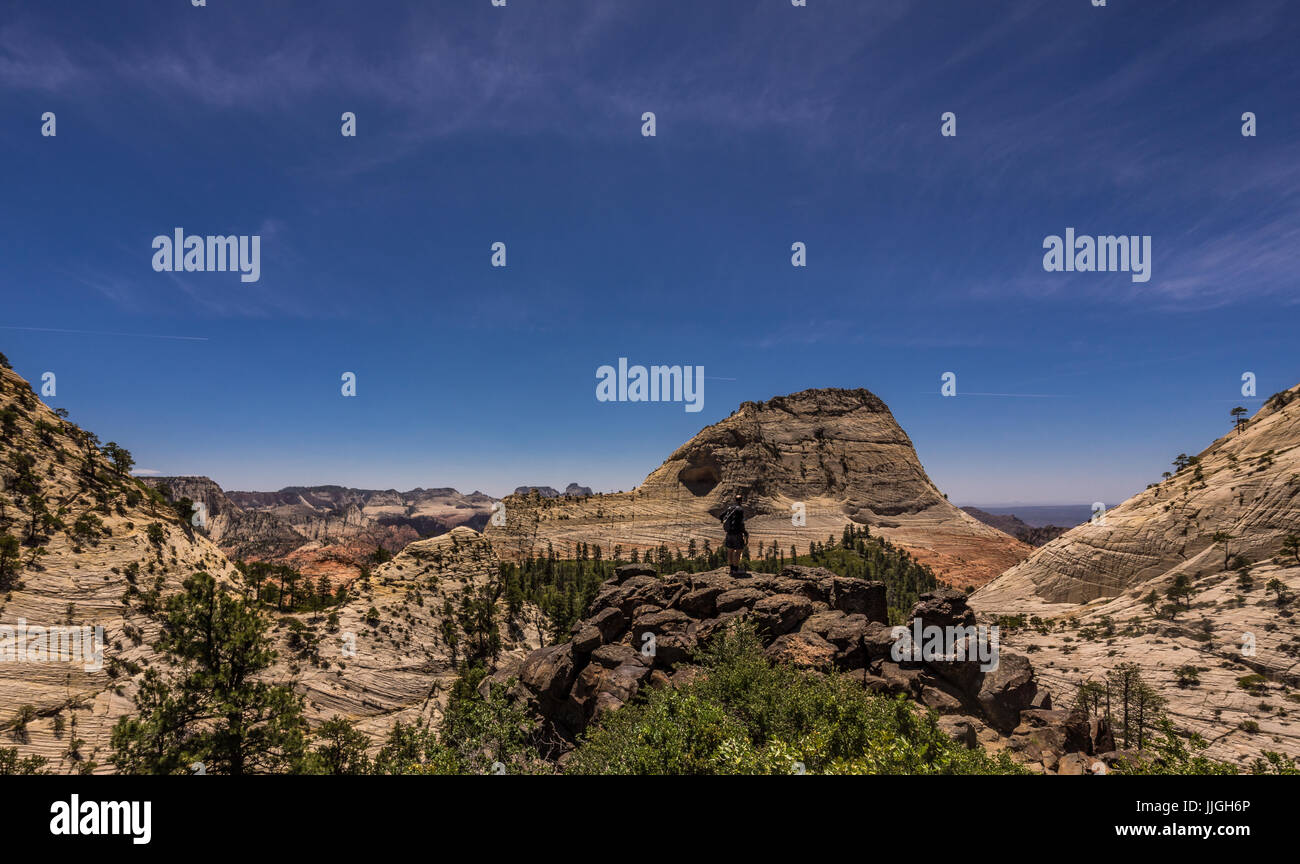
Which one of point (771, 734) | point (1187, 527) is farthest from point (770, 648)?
point (1187, 527)

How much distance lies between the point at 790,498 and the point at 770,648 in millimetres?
96384

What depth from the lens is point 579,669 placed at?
27.0m

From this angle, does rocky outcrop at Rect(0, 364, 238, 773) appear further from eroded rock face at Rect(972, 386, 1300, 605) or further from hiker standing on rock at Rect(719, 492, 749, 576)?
eroded rock face at Rect(972, 386, 1300, 605)

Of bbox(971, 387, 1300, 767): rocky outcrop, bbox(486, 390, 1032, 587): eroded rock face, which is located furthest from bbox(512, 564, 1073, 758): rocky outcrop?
bbox(486, 390, 1032, 587): eroded rock face

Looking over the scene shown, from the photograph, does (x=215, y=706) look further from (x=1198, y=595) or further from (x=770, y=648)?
(x=1198, y=595)

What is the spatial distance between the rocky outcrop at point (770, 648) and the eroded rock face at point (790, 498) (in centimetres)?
5968

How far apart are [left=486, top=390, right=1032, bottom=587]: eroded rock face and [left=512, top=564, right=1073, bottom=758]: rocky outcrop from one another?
5968cm

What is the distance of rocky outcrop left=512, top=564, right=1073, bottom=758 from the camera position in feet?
71.5

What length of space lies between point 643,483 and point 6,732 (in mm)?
95818

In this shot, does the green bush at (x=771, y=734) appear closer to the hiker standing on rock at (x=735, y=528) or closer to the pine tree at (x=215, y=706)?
the hiker standing on rock at (x=735, y=528)

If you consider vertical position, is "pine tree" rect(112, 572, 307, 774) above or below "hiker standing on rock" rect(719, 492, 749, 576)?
below
